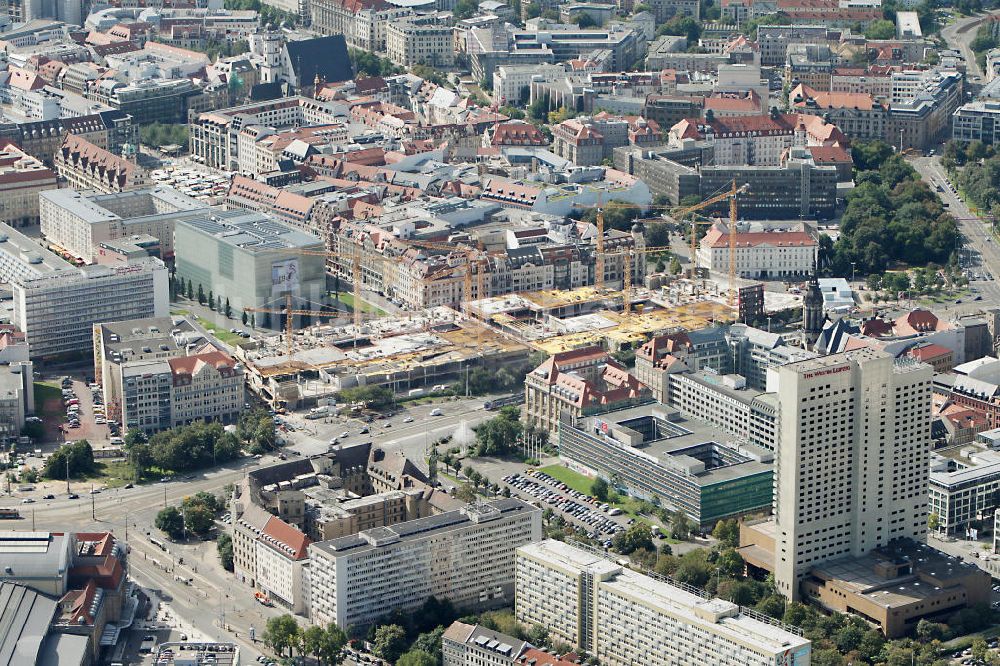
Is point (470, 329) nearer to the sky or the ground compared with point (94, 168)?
nearer to the ground

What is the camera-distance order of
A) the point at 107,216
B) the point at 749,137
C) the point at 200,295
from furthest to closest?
the point at 749,137, the point at 107,216, the point at 200,295

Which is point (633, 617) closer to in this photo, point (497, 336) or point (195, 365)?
point (195, 365)

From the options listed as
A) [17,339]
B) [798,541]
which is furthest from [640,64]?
[798,541]

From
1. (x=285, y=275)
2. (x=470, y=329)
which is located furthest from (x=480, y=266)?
(x=285, y=275)

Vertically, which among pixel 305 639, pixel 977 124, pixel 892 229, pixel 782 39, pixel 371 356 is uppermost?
pixel 782 39

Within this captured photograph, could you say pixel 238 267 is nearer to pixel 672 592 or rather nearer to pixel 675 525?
pixel 675 525

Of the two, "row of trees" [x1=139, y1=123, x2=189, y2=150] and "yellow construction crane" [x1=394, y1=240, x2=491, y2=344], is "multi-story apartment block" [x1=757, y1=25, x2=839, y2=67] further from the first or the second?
"yellow construction crane" [x1=394, y1=240, x2=491, y2=344]
